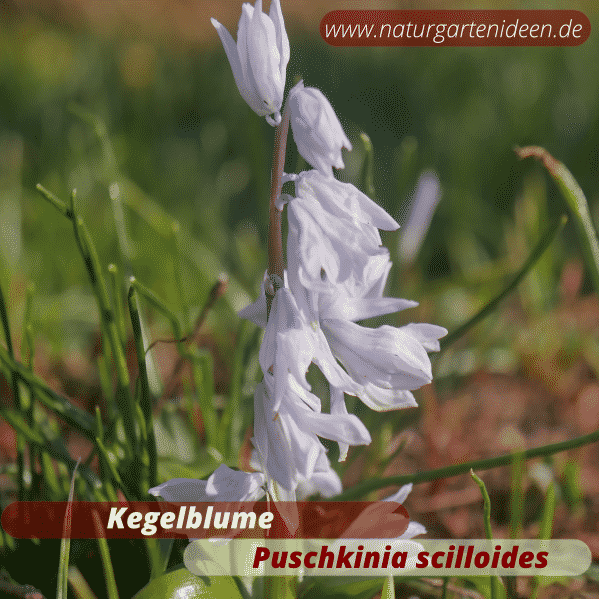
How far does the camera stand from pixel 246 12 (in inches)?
13.4

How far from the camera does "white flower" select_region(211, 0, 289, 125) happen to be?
330mm

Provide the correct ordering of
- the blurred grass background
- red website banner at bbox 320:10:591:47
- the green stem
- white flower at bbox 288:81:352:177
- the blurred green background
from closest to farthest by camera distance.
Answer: white flower at bbox 288:81:352:177 → the green stem → red website banner at bbox 320:10:591:47 → the blurred grass background → the blurred green background

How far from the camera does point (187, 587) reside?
389 mm

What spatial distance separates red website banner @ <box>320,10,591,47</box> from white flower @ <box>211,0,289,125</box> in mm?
228

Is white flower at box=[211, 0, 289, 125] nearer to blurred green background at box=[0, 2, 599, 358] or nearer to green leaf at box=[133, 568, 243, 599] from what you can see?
green leaf at box=[133, 568, 243, 599]

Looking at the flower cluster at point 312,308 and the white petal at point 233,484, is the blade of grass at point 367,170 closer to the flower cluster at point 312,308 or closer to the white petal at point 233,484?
the flower cluster at point 312,308

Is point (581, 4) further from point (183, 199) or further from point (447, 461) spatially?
point (183, 199)

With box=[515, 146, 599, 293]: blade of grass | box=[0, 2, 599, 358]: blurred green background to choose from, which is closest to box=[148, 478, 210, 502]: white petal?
box=[515, 146, 599, 293]: blade of grass

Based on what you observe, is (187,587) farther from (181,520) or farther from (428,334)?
(428,334)

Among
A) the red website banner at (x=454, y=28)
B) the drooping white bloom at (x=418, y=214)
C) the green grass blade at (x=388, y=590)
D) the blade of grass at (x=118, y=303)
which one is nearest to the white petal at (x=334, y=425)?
the green grass blade at (x=388, y=590)

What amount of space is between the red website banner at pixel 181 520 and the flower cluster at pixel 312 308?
48mm

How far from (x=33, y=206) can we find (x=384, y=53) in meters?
0.87

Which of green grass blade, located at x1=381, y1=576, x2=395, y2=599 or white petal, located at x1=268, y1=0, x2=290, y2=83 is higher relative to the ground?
white petal, located at x1=268, y1=0, x2=290, y2=83

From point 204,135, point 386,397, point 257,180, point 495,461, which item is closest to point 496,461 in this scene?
point 495,461
